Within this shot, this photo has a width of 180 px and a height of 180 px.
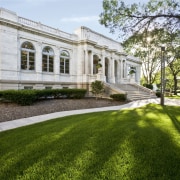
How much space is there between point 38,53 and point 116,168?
17.8 meters

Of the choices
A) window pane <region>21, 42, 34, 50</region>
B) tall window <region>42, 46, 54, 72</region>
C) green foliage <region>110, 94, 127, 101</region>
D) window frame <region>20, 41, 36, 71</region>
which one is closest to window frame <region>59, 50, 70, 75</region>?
tall window <region>42, 46, 54, 72</region>

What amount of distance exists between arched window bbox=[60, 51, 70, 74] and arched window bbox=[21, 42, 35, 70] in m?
4.13

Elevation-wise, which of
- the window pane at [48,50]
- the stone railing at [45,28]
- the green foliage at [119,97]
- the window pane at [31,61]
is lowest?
the green foliage at [119,97]

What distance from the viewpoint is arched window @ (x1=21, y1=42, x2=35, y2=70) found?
17.4 m

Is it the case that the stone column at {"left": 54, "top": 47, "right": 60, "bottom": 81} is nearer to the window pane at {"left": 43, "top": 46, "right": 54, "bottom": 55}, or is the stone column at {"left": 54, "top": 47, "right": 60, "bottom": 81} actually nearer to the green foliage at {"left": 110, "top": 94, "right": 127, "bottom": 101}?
the window pane at {"left": 43, "top": 46, "right": 54, "bottom": 55}

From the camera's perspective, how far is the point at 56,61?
67.7ft

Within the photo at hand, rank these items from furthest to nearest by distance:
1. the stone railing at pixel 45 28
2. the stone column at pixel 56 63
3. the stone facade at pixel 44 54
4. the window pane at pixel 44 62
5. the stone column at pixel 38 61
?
1. the stone column at pixel 56 63
2. the window pane at pixel 44 62
3. the stone column at pixel 38 61
4. the stone railing at pixel 45 28
5. the stone facade at pixel 44 54

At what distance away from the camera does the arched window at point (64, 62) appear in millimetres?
21531

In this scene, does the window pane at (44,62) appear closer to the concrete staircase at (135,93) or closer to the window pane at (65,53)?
the window pane at (65,53)

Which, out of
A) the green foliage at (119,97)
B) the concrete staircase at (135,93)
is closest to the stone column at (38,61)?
the green foliage at (119,97)

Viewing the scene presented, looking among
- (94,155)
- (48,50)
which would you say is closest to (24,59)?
(48,50)

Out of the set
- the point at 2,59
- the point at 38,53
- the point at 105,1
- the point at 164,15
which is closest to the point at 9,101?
the point at 2,59

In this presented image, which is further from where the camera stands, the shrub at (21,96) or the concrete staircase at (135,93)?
the concrete staircase at (135,93)

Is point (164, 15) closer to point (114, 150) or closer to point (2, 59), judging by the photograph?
point (114, 150)
